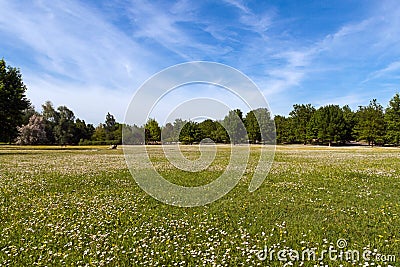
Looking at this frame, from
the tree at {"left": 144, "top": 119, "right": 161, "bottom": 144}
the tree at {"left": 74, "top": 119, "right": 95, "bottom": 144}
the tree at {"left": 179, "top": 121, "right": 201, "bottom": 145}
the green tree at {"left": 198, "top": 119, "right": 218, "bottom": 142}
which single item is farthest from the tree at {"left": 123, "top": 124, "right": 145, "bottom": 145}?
the tree at {"left": 74, "top": 119, "right": 95, "bottom": 144}

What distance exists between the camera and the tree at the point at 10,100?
48.9 meters

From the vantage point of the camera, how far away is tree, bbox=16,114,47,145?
10050 cm

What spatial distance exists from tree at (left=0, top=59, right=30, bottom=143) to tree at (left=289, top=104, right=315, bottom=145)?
87793 mm

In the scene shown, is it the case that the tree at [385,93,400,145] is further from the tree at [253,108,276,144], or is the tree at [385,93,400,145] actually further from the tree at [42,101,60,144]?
the tree at [42,101,60,144]

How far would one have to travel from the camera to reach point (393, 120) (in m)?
81.3

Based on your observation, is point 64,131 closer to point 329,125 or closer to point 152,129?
point 152,129

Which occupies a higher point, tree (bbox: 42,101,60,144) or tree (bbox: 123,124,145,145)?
tree (bbox: 42,101,60,144)

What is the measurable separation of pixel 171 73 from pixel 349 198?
888 centimetres

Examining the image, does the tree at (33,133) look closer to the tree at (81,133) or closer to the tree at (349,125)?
the tree at (81,133)

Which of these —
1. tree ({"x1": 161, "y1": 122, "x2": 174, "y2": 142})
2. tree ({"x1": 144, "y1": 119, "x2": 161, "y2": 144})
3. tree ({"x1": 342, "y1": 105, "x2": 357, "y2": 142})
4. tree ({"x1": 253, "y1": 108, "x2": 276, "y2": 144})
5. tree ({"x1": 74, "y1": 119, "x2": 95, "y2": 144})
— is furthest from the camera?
tree ({"x1": 74, "y1": 119, "x2": 95, "y2": 144})

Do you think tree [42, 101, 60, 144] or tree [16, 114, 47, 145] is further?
tree [42, 101, 60, 144]

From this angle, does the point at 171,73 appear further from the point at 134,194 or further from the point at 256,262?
the point at 256,262

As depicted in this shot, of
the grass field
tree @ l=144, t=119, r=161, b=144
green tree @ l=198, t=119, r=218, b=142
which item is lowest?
the grass field

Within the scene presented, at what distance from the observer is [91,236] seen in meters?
7.65
